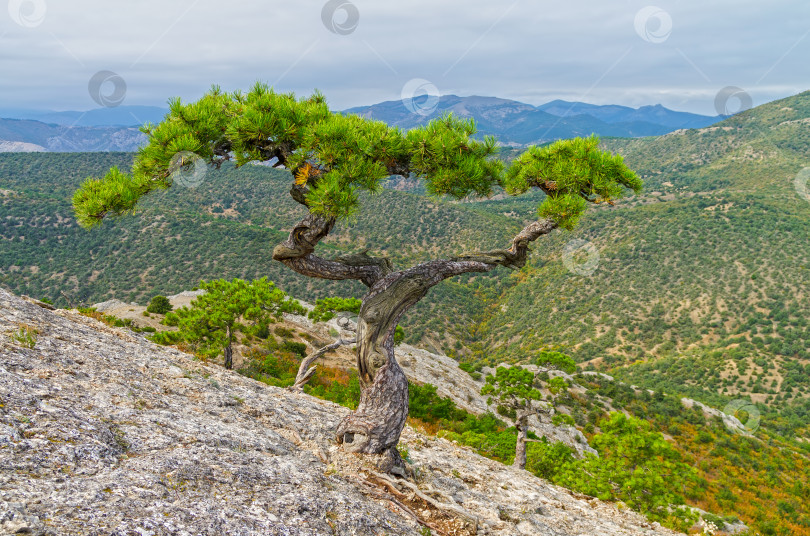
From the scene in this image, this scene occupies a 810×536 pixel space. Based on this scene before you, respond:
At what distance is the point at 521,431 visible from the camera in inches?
603

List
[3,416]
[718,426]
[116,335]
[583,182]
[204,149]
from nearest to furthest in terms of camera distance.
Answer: [3,416] < [204,149] < [583,182] < [116,335] < [718,426]

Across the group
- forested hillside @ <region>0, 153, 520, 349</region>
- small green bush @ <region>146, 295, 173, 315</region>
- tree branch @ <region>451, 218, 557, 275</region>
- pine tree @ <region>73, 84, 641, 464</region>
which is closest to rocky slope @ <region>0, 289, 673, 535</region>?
pine tree @ <region>73, 84, 641, 464</region>

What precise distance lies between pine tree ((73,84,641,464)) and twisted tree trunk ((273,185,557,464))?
2cm

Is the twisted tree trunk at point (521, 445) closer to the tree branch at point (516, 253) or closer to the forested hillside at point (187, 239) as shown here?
the tree branch at point (516, 253)

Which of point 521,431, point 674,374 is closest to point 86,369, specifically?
point 521,431

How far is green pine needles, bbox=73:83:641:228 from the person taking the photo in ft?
18.0

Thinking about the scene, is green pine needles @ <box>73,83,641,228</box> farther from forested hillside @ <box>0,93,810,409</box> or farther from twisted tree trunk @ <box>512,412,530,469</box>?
forested hillside @ <box>0,93,810,409</box>

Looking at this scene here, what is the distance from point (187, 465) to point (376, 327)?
3.20 meters

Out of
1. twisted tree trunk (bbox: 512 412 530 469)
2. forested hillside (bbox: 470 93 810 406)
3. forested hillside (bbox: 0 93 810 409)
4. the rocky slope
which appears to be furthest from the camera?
forested hillside (bbox: 0 93 810 409)

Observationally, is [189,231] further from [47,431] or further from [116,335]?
[47,431]

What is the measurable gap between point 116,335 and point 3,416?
5.70 meters

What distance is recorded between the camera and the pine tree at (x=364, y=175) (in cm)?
554

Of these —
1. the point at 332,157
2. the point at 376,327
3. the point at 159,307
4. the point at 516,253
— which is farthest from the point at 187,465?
the point at 159,307

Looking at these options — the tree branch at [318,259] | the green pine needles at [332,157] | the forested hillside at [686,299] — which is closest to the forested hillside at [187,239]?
the forested hillside at [686,299]
